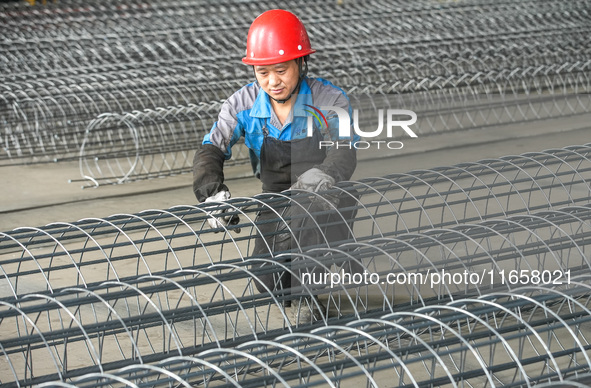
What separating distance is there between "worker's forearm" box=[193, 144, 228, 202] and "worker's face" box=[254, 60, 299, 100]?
379 mm

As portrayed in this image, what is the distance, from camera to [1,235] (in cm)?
A: 325

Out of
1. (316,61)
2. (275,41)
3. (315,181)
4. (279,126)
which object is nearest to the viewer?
(315,181)

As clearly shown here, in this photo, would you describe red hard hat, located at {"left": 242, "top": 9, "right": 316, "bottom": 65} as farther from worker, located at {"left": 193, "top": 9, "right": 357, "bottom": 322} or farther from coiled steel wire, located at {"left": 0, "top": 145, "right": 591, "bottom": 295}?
coiled steel wire, located at {"left": 0, "top": 145, "right": 591, "bottom": 295}

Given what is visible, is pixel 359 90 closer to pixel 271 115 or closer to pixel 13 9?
pixel 271 115

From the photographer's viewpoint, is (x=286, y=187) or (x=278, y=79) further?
(x=286, y=187)

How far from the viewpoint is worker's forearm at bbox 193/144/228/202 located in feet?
11.9

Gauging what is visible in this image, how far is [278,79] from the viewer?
12.4 ft

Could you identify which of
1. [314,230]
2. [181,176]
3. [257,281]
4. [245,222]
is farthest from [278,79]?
[181,176]

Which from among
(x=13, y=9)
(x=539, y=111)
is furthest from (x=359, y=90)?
(x=13, y=9)

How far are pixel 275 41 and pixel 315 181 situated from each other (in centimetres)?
66

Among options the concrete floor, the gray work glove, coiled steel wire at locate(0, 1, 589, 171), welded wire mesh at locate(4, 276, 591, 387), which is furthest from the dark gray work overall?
coiled steel wire at locate(0, 1, 589, 171)

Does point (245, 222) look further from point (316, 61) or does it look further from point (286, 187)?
point (316, 61)

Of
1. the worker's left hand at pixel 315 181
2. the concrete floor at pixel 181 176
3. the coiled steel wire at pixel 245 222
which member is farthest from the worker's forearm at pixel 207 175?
the concrete floor at pixel 181 176

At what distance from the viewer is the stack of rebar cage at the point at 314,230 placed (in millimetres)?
2592
